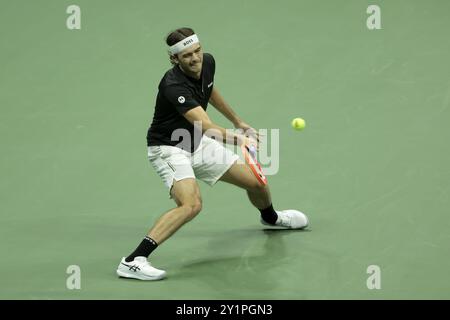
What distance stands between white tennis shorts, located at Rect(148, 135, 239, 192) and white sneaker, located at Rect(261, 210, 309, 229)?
2.14 ft

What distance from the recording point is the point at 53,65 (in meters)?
9.41

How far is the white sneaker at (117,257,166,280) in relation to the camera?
5.67 m

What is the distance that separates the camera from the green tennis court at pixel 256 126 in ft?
19.1

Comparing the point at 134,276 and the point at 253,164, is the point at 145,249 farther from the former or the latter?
the point at 253,164

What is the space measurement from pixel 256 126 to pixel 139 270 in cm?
307

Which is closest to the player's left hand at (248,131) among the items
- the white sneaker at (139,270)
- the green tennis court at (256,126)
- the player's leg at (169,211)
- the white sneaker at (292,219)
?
the player's leg at (169,211)

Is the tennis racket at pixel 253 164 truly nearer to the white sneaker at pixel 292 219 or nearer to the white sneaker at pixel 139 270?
the white sneaker at pixel 292 219

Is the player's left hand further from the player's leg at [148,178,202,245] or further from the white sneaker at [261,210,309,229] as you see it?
the white sneaker at [261,210,309,229]

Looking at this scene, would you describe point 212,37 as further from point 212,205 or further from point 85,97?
point 212,205

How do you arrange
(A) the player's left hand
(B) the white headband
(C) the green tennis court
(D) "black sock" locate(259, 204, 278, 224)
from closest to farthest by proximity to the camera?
(C) the green tennis court
(B) the white headband
(A) the player's left hand
(D) "black sock" locate(259, 204, 278, 224)

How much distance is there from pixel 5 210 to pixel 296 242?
101 inches

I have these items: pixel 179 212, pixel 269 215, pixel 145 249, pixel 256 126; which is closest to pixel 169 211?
pixel 179 212

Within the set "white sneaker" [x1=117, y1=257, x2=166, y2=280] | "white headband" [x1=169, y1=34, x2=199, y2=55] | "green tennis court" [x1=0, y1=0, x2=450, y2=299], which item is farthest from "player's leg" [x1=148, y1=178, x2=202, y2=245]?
"white headband" [x1=169, y1=34, x2=199, y2=55]

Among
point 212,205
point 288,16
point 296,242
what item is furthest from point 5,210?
point 288,16
